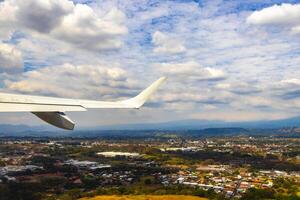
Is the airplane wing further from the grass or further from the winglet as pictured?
the grass

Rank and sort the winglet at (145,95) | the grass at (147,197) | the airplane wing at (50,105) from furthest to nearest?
the grass at (147,197) < the winglet at (145,95) < the airplane wing at (50,105)

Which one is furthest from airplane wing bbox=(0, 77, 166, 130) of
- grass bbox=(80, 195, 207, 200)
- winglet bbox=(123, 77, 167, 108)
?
grass bbox=(80, 195, 207, 200)

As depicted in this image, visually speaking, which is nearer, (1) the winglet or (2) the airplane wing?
(2) the airplane wing

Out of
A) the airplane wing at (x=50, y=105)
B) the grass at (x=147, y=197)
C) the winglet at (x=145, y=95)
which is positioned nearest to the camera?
the airplane wing at (x=50, y=105)

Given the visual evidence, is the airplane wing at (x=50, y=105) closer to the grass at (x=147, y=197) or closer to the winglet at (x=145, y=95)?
the winglet at (x=145, y=95)

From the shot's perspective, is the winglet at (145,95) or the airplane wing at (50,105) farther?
the winglet at (145,95)

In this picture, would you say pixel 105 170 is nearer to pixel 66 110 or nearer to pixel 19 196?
pixel 19 196

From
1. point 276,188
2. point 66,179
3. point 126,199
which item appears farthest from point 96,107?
point 276,188

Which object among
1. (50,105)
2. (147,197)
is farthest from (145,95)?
(147,197)

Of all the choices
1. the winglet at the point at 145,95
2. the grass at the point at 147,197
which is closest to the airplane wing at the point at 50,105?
the winglet at the point at 145,95
